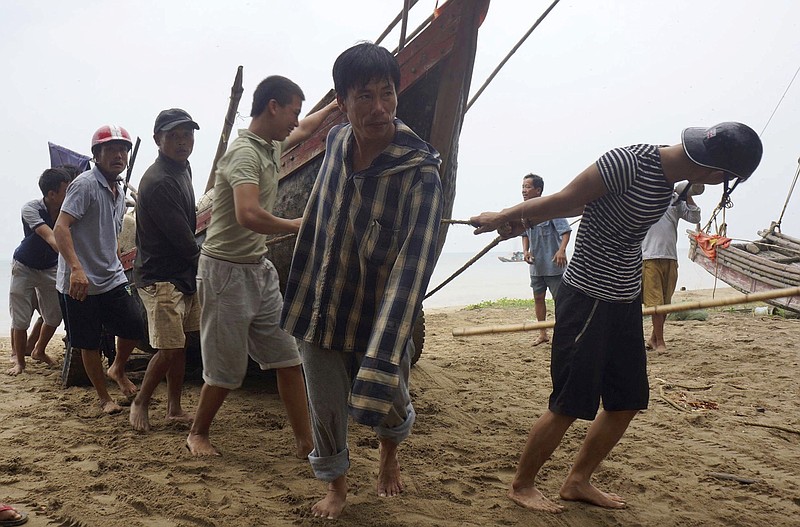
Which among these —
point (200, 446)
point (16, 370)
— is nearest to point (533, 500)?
point (200, 446)

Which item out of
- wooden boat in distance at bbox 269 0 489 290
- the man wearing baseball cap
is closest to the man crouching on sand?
wooden boat in distance at bbox 269 0 489 290

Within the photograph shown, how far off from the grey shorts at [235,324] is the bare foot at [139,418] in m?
0.85

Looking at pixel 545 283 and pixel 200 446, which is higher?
pixel 545 283

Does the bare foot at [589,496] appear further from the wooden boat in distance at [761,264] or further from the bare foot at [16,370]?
the wooden boat in distance at [761,264]

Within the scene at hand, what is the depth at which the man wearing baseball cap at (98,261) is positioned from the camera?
3949 mm

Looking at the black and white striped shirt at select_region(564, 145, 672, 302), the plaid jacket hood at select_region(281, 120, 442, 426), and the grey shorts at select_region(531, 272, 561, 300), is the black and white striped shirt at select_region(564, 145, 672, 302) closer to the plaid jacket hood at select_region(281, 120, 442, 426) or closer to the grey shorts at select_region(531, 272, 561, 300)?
the plaid jacket hood at select_region(281, 120, 442, 426)

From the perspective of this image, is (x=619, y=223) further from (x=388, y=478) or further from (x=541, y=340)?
(x=541, y=340)

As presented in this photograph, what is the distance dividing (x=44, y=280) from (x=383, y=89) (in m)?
4.66

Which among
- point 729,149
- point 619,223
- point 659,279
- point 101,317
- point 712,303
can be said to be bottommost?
point 101,317

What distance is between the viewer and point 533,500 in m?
2.67

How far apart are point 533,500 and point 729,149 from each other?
156 cm

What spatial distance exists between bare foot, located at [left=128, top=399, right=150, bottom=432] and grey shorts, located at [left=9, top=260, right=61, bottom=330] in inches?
97.7

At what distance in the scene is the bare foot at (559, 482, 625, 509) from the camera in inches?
107

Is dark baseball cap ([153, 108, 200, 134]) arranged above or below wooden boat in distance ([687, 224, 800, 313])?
above
